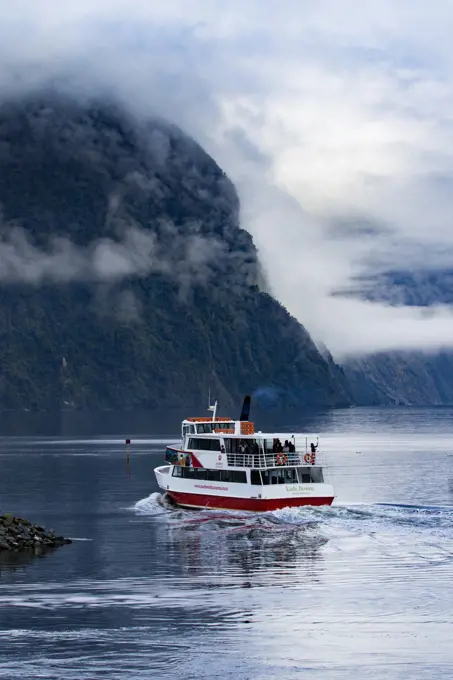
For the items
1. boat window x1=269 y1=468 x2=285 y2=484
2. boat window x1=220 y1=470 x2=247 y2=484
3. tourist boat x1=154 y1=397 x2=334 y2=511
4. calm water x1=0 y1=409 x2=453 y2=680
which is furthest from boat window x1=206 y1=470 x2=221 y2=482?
boat window x1=269 y1=468 x2=285 y2=484

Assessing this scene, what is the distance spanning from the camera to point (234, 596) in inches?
2333

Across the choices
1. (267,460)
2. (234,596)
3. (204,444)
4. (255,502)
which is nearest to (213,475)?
(204,444)

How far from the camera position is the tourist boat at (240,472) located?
9681cm

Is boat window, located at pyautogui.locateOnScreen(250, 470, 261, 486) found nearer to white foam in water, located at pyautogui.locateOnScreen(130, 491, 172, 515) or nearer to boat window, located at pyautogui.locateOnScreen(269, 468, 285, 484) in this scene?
boat window, located at pyautogui.locateOnScreen(269, 468, 285, 484)

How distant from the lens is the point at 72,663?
45250 millimetres

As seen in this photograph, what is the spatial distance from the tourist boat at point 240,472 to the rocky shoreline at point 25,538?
19939 mm

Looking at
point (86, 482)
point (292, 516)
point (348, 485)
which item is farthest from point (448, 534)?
point (86, 482)

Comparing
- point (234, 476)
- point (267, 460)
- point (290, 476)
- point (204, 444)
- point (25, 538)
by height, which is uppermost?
point (204, 444)

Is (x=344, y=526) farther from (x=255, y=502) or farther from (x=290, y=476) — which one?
(x=290, y=476)

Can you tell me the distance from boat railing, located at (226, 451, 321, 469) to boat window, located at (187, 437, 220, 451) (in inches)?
96.8

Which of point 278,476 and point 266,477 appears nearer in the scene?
point 266,477

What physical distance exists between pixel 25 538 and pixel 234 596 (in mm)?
24968

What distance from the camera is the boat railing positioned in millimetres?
98312

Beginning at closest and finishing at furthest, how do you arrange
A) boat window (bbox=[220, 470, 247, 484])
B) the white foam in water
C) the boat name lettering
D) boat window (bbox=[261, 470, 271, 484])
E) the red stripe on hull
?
the red stripe on hull < the boat name lettering < boat window (bbox=[261, 470, 271, 484]) < boat window (bbox=[220, 470, 247, 484]) < the white foam in water
